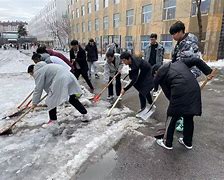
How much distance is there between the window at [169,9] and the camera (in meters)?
19.0

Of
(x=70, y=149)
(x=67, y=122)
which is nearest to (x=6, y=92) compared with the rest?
(x=67, y=122)

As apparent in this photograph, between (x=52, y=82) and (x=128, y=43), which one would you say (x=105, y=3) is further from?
(x=52, y=82)

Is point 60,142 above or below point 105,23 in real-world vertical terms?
below

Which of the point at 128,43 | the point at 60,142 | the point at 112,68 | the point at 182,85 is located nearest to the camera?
the point at 182,85

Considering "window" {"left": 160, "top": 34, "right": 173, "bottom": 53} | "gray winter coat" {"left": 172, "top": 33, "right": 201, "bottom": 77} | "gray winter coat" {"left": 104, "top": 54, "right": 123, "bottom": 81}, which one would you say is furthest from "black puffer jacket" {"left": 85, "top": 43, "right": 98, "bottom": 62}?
"window" {"left": 160, "top": 34, "right": 173, "bottom": 53}

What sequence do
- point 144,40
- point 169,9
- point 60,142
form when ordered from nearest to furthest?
1. point 60,142
2. point 169,9
3. point 144,40

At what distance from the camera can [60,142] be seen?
3730 millimetres

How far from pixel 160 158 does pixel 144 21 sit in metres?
21.6

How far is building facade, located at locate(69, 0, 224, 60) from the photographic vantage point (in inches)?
603

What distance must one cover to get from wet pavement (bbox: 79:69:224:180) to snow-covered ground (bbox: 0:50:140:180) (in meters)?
0.21

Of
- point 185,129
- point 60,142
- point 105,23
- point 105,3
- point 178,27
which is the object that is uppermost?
point 105,3

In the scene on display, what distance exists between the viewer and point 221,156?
319 cm

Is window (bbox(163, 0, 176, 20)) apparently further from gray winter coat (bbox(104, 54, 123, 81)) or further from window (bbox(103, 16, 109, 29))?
gray winter coat (bbox(104, 54, 123, 81))

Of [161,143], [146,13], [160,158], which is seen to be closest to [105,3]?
[146,13]
